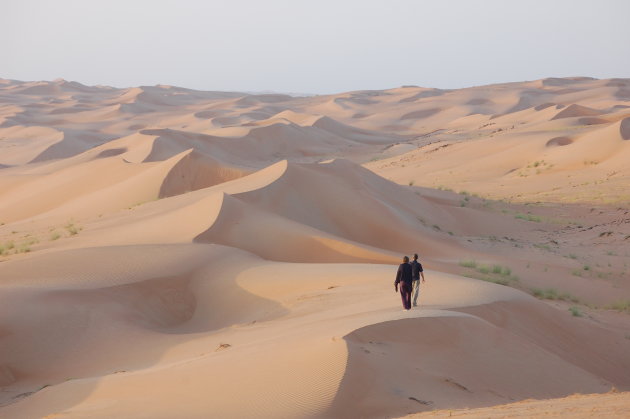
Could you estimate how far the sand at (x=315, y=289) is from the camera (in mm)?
6625

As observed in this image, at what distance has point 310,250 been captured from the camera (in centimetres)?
1452

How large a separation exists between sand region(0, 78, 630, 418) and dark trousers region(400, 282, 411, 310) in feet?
0.54

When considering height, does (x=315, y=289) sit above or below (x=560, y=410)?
below

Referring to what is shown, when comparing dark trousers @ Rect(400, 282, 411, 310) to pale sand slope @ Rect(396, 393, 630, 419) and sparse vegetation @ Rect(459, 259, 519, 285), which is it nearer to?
pale sand slope @ Rect(396, 393, 630, 419)

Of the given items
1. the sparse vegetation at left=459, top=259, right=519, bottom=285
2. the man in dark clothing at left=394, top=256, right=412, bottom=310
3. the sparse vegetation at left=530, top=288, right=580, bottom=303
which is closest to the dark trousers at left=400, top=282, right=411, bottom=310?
the man in dark clothing at left=394, top=256, right=412, bottom=310

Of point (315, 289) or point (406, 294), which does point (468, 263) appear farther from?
point (406, 294)

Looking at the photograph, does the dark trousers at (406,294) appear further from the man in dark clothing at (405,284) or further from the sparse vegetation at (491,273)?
the sparse vegetation at (491,273)

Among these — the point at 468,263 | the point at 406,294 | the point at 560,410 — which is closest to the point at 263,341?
the point at 406,294

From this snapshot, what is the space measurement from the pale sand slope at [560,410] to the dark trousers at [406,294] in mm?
2441

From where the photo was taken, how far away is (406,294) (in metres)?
8.49

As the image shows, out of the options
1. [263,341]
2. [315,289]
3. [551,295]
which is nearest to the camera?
[263,341]

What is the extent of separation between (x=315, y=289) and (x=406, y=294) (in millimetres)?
2662

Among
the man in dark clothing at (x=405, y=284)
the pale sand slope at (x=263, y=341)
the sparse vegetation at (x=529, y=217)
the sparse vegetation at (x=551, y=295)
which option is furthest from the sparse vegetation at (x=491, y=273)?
the sparse vegetation at (x=529, y=217)

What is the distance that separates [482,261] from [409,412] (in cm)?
1004
